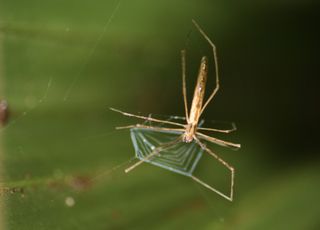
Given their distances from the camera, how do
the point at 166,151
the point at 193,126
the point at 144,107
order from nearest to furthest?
1. the point at 144,107
2. the point at 193,126
3. the point at 166,151

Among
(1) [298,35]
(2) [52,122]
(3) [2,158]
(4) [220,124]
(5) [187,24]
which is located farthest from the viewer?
(1) [298,35]

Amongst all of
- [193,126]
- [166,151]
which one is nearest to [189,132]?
[193,126]

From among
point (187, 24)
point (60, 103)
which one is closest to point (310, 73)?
point (187, 24)

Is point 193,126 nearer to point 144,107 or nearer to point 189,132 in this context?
point 189,132

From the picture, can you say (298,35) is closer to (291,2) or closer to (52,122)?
(291,2)

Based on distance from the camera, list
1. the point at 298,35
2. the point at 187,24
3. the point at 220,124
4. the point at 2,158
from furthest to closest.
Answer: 1. the point at 298,35
2. the point at 220,124
3. the point at 187,24
4. the point at 2,158
